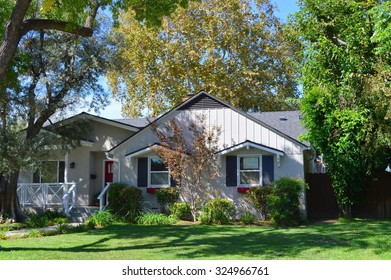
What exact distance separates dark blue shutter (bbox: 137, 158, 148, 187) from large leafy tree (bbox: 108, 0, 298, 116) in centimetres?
1211

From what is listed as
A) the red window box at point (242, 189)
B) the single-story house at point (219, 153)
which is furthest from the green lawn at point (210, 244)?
the single-story house at point (219, 153)

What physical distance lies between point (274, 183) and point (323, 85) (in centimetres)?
399

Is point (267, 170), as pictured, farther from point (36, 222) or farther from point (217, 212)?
point (36, 222)

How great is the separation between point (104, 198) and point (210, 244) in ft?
31.6

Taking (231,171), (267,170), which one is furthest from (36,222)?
(267,170)

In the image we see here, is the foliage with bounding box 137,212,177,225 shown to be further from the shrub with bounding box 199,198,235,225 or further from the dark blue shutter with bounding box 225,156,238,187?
the dark blue shutter with bounding box 225,156,238,187

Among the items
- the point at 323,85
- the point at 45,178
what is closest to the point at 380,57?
the point at 323,85

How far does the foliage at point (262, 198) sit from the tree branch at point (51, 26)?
8378mm

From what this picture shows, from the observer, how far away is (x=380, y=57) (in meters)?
12.9

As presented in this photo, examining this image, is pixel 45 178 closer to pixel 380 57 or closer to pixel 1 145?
pixel 1 145

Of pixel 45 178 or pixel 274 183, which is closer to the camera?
pixel 274 183

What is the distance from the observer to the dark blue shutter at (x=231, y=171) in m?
18.0

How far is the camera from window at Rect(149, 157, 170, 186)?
18.8 metres

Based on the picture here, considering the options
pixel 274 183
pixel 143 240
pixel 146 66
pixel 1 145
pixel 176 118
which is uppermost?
pixel 146 66
